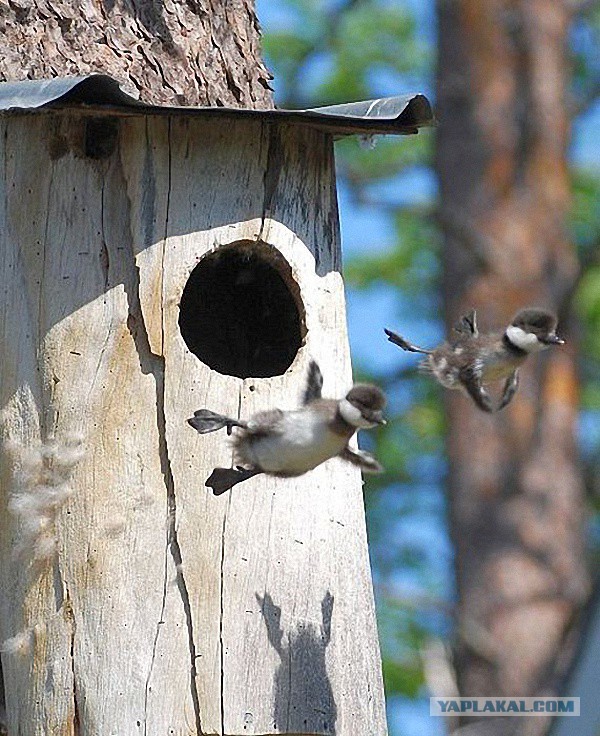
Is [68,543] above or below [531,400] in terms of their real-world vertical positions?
below

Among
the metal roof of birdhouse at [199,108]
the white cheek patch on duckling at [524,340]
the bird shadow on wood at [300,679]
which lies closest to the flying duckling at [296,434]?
Answer: the bird shadow on wood at [300,679]

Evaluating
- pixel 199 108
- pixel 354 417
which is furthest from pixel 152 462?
pixel 199 108

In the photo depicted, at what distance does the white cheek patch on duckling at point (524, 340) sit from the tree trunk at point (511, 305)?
14.7ft

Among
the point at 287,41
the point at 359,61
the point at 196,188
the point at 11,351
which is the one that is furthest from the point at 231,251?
the point at 359,61

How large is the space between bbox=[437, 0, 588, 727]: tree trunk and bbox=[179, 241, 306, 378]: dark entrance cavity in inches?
166

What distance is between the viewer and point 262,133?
14.5 feet

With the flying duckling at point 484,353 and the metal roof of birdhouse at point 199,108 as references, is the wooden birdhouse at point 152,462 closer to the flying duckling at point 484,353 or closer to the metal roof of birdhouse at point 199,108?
the metal roof of birdhouse at point 199,108

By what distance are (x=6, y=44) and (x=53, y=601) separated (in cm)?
165

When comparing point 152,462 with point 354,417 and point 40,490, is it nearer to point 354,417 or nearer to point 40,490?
point 40,490

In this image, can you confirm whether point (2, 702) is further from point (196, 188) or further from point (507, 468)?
point (507, 468)

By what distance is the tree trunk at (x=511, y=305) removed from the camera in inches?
371

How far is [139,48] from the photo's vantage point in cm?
476

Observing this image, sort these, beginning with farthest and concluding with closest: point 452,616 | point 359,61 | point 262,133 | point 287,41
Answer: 1. point 359,61
2. point 287,41
3. point 452,616
4. point 262,133

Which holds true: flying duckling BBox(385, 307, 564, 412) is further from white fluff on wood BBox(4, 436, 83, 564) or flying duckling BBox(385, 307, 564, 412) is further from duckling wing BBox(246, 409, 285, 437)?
white fluff on wood BBox(4, 436, 83, 564)
